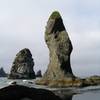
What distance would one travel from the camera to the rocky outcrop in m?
153

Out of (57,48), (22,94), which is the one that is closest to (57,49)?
(57,48)

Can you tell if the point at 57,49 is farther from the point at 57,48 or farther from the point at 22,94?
the point at 22,94

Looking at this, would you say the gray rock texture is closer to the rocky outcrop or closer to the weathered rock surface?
the rocky outcrop

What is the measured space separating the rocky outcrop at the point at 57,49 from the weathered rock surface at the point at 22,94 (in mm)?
135820

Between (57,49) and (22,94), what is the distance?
148870 mm

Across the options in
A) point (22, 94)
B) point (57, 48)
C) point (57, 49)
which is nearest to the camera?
point (22, 94)

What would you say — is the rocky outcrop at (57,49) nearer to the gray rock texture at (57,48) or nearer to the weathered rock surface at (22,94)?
the gray rock texture at (57,48)

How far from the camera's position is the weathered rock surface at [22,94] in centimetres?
908

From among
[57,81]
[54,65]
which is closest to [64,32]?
[54,65]

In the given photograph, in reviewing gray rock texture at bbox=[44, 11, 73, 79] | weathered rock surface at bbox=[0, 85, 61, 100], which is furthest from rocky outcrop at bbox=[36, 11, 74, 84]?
weathered rock surface at bbox=[0, 85, 61, 100]

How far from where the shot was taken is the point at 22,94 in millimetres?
9180

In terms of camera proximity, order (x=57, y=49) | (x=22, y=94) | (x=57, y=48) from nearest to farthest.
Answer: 1. (x=22, y=94)
2. (x=57, y=49)
3. (x=57, y=48)

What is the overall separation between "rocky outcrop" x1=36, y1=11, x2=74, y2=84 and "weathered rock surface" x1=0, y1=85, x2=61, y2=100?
446 feet

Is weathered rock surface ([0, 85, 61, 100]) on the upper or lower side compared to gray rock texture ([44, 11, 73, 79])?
lower
